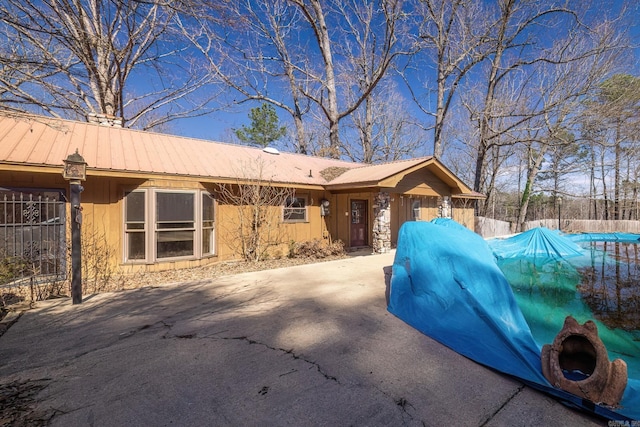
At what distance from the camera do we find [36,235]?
6.11 metres

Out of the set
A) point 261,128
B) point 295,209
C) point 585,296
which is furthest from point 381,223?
point 261,128

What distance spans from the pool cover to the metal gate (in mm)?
6272

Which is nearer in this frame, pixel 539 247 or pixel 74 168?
pixel 74 168

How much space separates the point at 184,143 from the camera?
957 cm

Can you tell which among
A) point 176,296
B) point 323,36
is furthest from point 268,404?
point 323,36

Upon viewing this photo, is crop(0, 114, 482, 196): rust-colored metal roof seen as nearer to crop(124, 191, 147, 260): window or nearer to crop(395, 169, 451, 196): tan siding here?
crop(395, 169, 451, 196): tan siding

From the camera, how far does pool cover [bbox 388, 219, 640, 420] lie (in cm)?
262

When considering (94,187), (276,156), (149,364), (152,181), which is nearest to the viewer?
(149,364)

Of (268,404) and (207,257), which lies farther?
(207,257)

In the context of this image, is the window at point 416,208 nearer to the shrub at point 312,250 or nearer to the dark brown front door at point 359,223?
the dark brown front door at point 359,223

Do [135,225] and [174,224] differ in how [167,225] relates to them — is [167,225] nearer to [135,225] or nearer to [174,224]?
[174,224]

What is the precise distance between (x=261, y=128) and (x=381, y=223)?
12.8 metres

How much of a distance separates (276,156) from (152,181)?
5269mm

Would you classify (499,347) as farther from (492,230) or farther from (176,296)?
(492,230)
